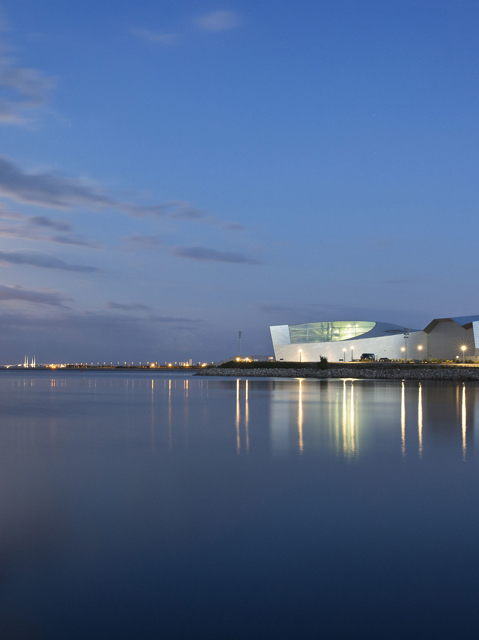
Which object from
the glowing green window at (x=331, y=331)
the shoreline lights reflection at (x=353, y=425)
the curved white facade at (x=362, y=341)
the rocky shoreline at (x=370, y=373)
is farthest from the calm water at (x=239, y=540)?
the glowing green window at (x=331, y=331)

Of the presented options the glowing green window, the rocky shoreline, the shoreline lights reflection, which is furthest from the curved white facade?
the shoreline lights reflection

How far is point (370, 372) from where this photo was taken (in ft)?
202

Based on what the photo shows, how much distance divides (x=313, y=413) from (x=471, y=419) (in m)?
5.41

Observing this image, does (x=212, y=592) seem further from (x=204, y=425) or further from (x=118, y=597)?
(x=204, y=425)

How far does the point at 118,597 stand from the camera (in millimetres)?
4629

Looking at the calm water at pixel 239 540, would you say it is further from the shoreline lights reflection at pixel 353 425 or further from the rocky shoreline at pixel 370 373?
the rocky shoreline at pixel 370 373

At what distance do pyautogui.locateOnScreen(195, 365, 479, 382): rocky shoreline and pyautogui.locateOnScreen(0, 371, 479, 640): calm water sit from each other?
43.7 meters

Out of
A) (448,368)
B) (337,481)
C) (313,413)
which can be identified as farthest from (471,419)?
(448,368)

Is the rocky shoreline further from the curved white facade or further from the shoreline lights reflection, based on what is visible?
the shoreline lights reflection

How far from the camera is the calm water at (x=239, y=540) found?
14.2 feet

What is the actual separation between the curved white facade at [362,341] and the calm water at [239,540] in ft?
201

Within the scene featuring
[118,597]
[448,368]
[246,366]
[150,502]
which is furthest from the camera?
[246,366]

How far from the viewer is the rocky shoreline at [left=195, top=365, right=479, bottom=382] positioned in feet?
176

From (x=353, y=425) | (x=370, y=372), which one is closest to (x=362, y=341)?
(x=370, y=372)
